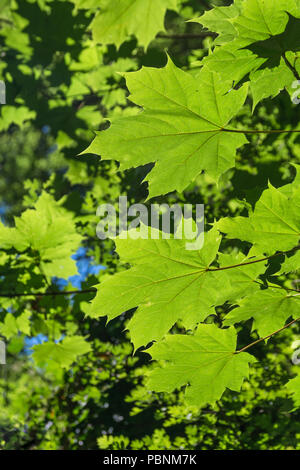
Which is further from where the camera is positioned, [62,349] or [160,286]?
[62,349]

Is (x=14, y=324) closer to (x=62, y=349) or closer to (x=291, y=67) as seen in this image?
(x=62, y=349)

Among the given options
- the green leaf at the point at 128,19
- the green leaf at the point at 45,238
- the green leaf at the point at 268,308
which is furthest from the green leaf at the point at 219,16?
the green leaf at the point at 45,238

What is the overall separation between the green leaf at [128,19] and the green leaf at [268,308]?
1169 mm

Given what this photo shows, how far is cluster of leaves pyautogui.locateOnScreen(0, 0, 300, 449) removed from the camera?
1.07 meters

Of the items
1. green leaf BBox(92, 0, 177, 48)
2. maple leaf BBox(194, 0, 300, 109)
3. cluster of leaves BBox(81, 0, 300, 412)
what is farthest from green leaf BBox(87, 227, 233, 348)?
green leaf BBox(92, 0, 177, 48)

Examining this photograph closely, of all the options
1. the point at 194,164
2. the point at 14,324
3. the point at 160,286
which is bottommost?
the point at 14,324

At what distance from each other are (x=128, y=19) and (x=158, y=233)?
1.09 m

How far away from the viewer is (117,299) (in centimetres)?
111

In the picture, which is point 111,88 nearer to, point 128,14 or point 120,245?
point 128,14

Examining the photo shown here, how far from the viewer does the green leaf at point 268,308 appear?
1227mm

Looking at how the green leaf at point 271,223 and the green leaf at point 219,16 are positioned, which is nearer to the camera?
the green leaf at point 271,223

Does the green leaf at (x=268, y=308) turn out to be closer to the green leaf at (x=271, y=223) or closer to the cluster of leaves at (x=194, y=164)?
the cluster of leaves at (x=194, y=164)

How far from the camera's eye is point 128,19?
1753mm

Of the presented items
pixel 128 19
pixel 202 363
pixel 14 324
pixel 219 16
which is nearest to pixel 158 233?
pixel 202 363
